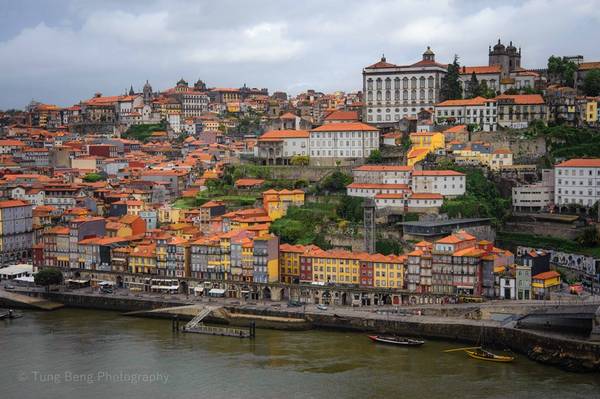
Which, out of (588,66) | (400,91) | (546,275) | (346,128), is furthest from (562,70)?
(546,275)

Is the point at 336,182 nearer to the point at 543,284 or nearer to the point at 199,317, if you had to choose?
the point at 199,317

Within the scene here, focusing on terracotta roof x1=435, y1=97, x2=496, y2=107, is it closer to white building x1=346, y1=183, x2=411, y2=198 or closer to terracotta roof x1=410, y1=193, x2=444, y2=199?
white building x1=346, y1=183, x2=411, y2=198

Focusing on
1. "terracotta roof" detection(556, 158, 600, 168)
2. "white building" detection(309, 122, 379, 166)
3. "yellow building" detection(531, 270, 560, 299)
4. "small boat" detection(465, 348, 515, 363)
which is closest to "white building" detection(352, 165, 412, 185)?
"white building" detection(309, 122, 379, 166)

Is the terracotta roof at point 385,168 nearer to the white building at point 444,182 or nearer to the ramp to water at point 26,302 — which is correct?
the white building at point 444,182

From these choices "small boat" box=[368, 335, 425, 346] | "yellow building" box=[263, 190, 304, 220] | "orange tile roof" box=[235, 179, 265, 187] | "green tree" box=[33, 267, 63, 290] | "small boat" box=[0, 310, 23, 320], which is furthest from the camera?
"orange tile roof" box=[235, 179, 265, 187]

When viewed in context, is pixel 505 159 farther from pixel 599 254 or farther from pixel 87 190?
pixel 87 190

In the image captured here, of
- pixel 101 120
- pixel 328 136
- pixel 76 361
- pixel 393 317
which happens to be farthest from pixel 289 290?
pixel 101 120
